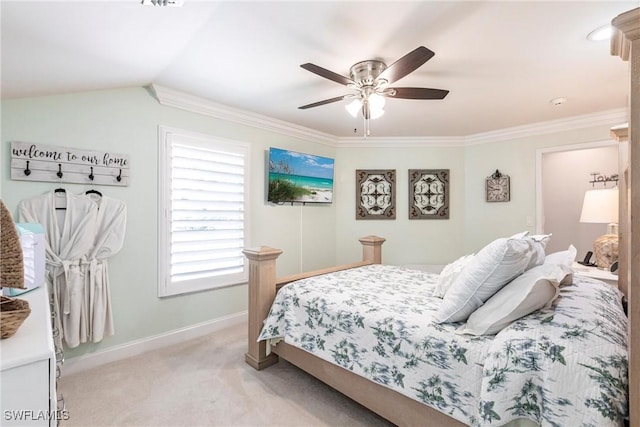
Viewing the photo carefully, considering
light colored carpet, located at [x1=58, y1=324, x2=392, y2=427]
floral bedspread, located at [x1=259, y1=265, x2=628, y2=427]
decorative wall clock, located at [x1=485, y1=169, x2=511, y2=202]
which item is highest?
decorative wall clock, located at [x1=485, y1=169, x2=511, y2=202]

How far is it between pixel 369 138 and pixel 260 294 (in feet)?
9.61

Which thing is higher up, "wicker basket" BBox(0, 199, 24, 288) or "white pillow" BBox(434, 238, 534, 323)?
"wicker basket" BBox(0, 199, 24, 288)

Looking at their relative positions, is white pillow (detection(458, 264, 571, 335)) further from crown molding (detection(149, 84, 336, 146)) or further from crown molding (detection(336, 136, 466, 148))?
crown molding (detection(336, 136, 466, 148))

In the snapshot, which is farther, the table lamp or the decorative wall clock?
the decorative wall clock

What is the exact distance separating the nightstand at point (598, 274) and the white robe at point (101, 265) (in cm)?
383

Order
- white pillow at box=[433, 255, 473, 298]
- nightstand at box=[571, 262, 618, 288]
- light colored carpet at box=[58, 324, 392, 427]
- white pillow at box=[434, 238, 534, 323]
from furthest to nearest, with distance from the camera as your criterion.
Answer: nightstand at box=[571, 262, 618, 288] → white pillow at box=[433, 255, 473, 298] → light colored carpet at box=[58, 324, 392, 427] → white pillow at box=[434, 238, 534, 323]

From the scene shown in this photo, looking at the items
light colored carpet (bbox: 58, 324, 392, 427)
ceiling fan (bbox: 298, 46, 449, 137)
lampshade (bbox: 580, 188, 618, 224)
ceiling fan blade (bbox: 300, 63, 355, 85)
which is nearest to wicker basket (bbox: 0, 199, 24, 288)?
light colored carpet (bbox: 58, 324, 392, 427)

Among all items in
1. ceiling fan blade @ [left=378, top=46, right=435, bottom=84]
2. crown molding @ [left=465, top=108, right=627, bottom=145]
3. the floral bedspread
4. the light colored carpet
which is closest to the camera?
the floral bedspread

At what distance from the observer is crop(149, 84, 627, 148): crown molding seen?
2.86m

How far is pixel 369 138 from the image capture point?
4.37 m

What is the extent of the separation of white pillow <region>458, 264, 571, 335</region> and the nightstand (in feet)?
5.33

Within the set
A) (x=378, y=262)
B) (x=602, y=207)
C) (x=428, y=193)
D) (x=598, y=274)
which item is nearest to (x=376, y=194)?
(x=428, y=193)

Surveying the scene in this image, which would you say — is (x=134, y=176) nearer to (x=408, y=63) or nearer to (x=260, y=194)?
(x=260, y=194)

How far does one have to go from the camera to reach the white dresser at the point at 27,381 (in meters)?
0.71
